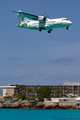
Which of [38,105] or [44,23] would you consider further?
[38,105]

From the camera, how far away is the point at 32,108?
14150 centimetres

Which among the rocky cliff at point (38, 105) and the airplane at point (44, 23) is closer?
the airplane at point (44, 23)

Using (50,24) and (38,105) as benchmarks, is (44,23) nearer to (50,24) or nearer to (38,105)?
(50,24)

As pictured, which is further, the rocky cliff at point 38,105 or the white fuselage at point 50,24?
the rocky cliff at point 38,105

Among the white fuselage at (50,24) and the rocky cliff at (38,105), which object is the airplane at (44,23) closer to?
the white fuselage at (50,24)

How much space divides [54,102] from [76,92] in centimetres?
6074

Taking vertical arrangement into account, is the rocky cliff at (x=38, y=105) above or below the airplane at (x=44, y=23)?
below

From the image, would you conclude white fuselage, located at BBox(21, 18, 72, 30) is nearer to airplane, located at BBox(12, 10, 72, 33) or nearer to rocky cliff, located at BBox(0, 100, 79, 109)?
airplane, located at BBox(12, 10, 72, 33)

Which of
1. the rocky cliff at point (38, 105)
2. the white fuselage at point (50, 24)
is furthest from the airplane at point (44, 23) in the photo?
the rocky cliff at point (38, 105)

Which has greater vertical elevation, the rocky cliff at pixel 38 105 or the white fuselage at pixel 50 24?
the white fuselage at pixel 50 24

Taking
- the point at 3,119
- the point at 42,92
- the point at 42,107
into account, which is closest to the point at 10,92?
the point at 42,92

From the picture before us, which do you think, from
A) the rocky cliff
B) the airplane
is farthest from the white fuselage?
the rocky cliff

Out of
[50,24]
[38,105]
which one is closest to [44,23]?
[50,24]

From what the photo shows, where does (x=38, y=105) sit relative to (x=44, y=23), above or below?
below
